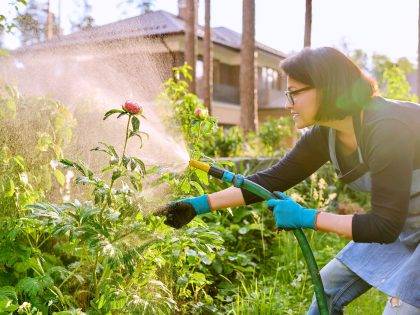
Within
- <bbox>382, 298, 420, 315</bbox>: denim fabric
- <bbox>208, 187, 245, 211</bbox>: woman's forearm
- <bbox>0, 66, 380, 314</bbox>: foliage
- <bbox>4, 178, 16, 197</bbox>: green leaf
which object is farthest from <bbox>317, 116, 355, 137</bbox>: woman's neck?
<bbox>4, 178, 16, 197</bbox>: green leaf

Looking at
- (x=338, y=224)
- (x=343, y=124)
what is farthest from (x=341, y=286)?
(x=343, y=124)

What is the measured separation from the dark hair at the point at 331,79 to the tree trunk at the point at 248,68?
1214cm

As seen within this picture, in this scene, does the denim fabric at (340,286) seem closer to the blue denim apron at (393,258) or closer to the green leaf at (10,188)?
the blue denim apron at (393,258)

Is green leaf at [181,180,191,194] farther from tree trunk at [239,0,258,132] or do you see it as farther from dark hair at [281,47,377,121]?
tree trunk at [239,0,258,132]

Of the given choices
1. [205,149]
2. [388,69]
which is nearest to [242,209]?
[205,149]

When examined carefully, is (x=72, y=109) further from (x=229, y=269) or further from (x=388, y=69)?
(x=388, y=69)

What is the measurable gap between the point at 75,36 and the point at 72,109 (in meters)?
1.62

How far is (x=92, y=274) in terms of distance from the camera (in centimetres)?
312

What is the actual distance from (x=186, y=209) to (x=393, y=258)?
2.85 ft

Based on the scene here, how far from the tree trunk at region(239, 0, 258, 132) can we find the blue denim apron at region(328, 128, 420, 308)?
39.7 ft

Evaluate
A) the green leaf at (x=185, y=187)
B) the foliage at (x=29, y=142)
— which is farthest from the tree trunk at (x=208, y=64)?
the green leaf at (x=185, y=187)

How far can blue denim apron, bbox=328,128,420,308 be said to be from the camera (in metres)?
2.37

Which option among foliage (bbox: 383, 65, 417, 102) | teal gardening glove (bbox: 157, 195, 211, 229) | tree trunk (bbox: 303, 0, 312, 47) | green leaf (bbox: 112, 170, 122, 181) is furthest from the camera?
tree trunk (bbox: 303, 0, 312, 47)

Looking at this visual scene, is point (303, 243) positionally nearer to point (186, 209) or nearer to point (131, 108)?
point (186, 209)
